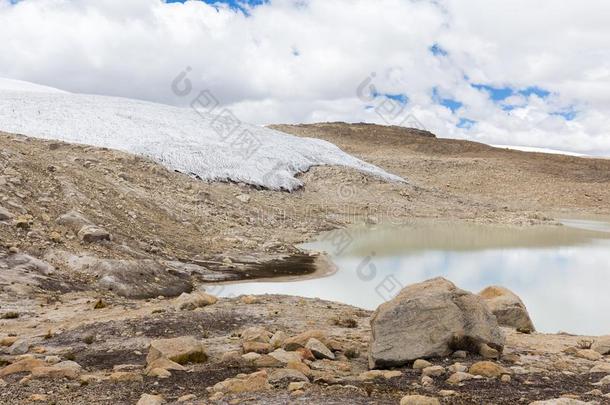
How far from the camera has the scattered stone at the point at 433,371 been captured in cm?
536

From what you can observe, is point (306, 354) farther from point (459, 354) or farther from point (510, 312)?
point (510, 312)

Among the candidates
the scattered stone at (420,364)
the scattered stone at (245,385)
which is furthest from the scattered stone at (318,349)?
the scattered stone at (245,385)

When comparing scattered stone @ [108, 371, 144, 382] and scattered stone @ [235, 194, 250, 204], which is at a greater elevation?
scattered stone @ [235, 194, 250, 204]

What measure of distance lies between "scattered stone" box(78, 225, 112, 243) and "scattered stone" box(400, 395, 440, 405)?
923cm

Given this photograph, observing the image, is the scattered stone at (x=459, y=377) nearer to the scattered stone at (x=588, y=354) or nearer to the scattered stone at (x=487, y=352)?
the scattered stone at (x=487, y=352)

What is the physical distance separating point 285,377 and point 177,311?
341 centimetres

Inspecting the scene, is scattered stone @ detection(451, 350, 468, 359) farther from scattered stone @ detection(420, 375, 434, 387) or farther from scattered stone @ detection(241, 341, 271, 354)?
scattered stone @ detection(241, 341, 271, 354)

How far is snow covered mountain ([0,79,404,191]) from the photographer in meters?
23.9

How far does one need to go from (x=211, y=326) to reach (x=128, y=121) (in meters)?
20.9

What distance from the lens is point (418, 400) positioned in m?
4.34

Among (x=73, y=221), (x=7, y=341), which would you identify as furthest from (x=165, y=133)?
(x=7, y=341)

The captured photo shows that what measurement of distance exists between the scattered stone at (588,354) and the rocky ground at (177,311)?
0.02m

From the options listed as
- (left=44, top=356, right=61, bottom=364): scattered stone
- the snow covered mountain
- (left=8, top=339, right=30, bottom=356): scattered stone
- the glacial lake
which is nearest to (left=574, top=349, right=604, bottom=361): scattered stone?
the glacial lake

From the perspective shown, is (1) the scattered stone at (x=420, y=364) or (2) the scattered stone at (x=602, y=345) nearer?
(1) the scattered stone at (x=420, y=364)
